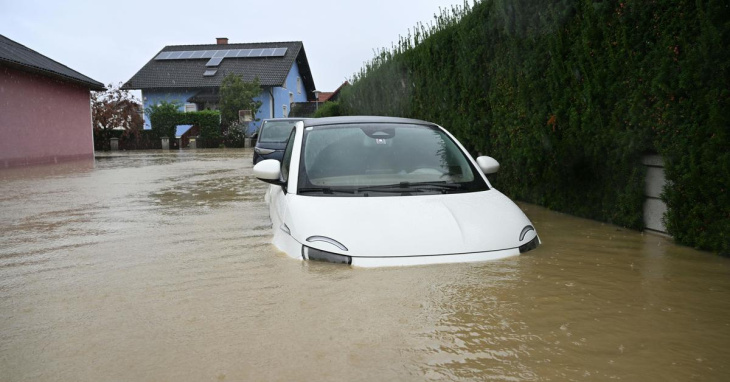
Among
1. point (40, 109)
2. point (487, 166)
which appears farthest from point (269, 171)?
Answer: point (40, 109)

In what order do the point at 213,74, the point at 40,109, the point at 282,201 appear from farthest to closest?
the point at 213,74 → the point at 40,109 → the point at 282,201

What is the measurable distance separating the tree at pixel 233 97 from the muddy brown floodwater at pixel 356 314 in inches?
1385

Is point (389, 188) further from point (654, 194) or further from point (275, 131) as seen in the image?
point (275, 131)

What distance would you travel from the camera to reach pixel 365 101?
732 inches

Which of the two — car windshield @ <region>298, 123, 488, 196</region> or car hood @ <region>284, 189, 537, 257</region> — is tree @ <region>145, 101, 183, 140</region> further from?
car hood @ <region>284, 189, 537, 257</region>

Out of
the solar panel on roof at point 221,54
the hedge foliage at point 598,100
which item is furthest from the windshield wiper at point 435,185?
the solar panel on roof at point 221,54

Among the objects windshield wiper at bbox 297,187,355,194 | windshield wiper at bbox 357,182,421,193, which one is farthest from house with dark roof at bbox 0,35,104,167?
windshield wiper at bbox 357,182,421,193

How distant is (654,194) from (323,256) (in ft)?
12.2

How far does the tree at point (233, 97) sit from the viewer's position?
40594 millimetres

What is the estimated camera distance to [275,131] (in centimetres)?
1505

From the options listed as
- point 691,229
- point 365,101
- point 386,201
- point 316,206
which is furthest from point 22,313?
point 365,101

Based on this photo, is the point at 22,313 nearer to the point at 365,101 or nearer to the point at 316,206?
the point at 316,206

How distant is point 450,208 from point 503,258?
0.54 m

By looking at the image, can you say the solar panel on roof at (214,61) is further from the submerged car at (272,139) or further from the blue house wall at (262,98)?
the submerged car at (272,139)
